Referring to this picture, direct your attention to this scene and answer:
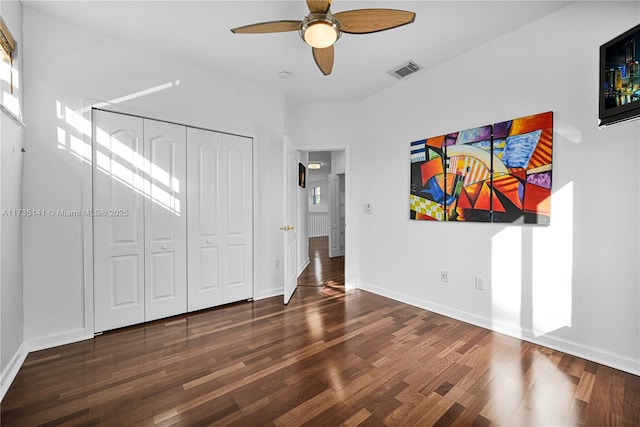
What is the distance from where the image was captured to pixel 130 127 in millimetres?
2873

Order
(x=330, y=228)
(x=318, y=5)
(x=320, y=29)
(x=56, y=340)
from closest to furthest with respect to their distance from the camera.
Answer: (x=318, y=5)
(x=320, y=29)
(x=56, y=340)
(x=330, y=228)

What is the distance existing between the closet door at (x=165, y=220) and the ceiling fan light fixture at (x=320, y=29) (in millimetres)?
1862

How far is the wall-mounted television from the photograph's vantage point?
1.77m

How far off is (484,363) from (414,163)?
2.22 metres

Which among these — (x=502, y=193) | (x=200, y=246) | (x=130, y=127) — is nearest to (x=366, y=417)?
(x=502, y=193)

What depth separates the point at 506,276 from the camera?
273 cm

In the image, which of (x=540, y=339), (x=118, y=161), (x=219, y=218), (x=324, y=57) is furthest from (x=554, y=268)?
(x=118, y=161)

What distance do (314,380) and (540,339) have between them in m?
2.01

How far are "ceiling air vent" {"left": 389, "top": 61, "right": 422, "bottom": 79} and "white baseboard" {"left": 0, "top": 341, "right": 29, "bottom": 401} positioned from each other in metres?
4.26

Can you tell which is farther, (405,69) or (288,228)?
(288,228)

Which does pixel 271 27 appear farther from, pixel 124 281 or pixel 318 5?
pixel 124 281

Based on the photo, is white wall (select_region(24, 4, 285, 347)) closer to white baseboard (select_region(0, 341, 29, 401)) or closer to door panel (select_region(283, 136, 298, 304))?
white baseboard (select_region(0, 341, 29, 401))

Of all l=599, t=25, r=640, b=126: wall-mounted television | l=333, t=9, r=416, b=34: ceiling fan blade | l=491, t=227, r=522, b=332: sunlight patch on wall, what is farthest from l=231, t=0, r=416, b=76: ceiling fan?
l=491, t=227, r=522, b=332: sunlight patch on wall

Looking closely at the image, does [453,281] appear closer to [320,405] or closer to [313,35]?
[320,405]
